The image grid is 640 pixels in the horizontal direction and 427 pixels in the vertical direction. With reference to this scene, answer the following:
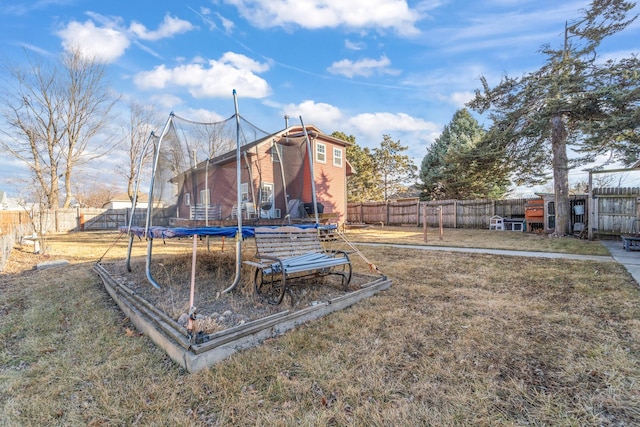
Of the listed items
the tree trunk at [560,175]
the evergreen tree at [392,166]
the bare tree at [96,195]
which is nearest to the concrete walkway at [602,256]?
the tree trunk at [560,175]

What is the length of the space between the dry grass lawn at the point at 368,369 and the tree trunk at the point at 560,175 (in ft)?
26.3

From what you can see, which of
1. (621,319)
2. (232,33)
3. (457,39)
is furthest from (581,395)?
(232,33)

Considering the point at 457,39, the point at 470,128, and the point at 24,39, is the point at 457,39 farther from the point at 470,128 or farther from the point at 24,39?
the point at 24,39

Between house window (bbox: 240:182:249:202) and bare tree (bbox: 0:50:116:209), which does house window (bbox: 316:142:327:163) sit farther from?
bare tree (bbox: 0:50:116:209)

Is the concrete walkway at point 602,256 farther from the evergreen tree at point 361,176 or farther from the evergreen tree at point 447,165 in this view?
the evergreen tree at point 361,176

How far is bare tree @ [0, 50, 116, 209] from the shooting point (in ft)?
57.8

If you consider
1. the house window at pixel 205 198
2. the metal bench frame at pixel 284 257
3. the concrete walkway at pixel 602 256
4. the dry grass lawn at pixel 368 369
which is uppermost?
the house window at pixel 205 198

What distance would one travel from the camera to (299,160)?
6309mm

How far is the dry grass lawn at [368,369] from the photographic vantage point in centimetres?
173

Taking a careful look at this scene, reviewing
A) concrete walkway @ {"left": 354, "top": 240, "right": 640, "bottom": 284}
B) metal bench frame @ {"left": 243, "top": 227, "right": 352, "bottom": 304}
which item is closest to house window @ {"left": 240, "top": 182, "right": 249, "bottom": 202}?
metal bench frame @ {"left": 243, "top": 227, "right": 352, "bottom": 304}

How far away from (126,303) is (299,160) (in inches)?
162

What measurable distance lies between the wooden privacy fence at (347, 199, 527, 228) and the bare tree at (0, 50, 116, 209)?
19554 mm

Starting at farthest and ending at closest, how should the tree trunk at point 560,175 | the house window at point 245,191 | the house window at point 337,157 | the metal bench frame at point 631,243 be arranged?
the house window at point 337,157
the tree trunk at point 560,175
the metal bench frame at point 631,243
the house window at point 245,191

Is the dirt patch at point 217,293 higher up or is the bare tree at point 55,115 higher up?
the bare tree at point 55,115
